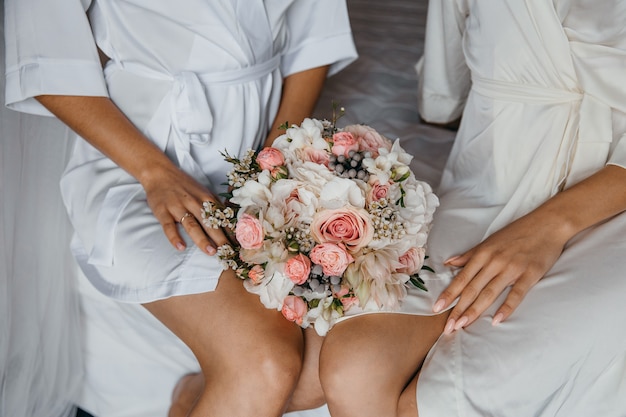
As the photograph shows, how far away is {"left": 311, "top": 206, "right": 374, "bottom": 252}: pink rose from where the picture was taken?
3.25ft

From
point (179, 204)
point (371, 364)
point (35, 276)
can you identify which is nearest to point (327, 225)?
point (371, 364)

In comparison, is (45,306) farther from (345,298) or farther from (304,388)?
(345,298)

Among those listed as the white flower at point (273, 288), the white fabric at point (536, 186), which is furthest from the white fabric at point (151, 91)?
the white fabric at point (536, 186)

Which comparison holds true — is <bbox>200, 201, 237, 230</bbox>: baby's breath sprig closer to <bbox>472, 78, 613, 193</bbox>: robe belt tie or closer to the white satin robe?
the white satin robe

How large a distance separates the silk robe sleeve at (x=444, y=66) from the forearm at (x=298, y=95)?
270 mm

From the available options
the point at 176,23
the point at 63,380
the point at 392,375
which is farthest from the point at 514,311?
the point at 63,380

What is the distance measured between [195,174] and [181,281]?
0.29 metres

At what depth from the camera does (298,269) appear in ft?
3.26

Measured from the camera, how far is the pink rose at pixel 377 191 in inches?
40.9

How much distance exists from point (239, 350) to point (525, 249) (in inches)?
21.2

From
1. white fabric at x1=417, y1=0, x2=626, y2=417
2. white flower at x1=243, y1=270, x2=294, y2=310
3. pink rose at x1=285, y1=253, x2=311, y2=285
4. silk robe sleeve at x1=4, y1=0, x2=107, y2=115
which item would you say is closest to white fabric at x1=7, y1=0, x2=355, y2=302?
silk robe sleeve at x1=4, y1=0, x2=107, y2=115

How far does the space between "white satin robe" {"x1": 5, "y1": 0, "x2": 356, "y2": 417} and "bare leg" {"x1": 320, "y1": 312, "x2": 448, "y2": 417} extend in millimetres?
256

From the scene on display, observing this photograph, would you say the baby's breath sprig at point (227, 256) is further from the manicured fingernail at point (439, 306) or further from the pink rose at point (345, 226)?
the manicured fingernail at point (439, 306)

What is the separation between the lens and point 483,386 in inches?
43.3
